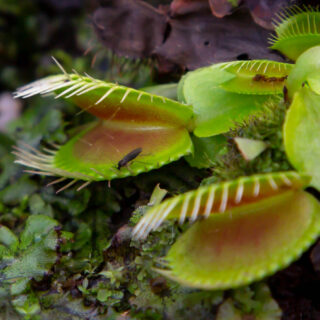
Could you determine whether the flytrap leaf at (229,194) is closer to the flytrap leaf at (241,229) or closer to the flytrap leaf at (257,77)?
→ the flytrap leaf at (241,229)

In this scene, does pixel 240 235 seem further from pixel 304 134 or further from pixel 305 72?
pixel 305 72

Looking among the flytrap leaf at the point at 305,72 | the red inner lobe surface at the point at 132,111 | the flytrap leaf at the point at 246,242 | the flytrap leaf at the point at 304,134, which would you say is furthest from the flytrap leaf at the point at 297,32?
the flytrap leaf at the point at 246,242

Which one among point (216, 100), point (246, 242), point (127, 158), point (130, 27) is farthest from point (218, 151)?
point (130, 27)

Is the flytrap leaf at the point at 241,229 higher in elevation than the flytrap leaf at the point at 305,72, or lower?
lower

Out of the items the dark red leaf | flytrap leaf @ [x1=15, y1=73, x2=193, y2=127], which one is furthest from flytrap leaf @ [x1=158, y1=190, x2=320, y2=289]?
the dark red leaf

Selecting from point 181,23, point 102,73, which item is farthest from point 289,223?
point 102,73

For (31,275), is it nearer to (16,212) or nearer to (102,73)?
(16,212)
